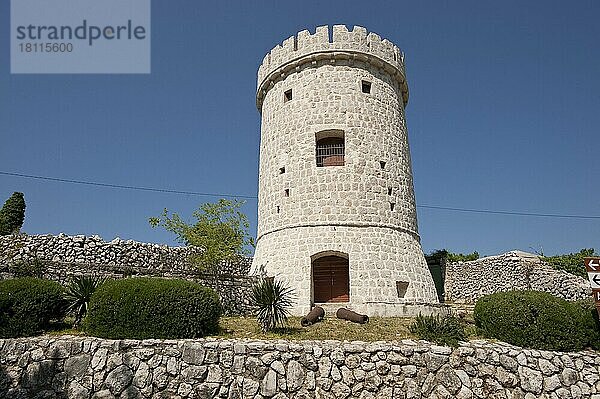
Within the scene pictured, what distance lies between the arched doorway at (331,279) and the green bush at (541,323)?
620cm

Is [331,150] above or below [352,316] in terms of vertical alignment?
above

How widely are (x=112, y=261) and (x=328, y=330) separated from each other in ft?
36.3

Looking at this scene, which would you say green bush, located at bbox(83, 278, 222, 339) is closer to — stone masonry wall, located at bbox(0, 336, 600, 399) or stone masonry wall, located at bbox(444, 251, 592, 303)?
stone masonry wall, located at bbox(0, 336, 600, 399)

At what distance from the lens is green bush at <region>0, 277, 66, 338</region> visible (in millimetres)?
10006

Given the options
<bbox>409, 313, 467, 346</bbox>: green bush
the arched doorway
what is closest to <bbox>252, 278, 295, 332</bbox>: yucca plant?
<bbox>409, 313, 467, 346</bbox>: green bush

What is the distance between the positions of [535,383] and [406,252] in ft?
23.3

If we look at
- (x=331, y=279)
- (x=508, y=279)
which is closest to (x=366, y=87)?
(x=331, y=279)

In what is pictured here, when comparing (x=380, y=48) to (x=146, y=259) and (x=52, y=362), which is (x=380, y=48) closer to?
(x=146, y=259)

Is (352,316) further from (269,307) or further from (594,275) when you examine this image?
(594,275)

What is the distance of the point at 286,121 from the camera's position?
1734cm

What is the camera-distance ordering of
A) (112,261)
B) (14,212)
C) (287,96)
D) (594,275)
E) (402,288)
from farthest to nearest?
(14,212) < (287,96) < (112,261) < (402,288) < (594,275)

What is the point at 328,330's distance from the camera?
1100 centimetres

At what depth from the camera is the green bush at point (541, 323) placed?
31.4 feet

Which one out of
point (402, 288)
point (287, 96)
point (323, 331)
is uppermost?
point (287, 96)
